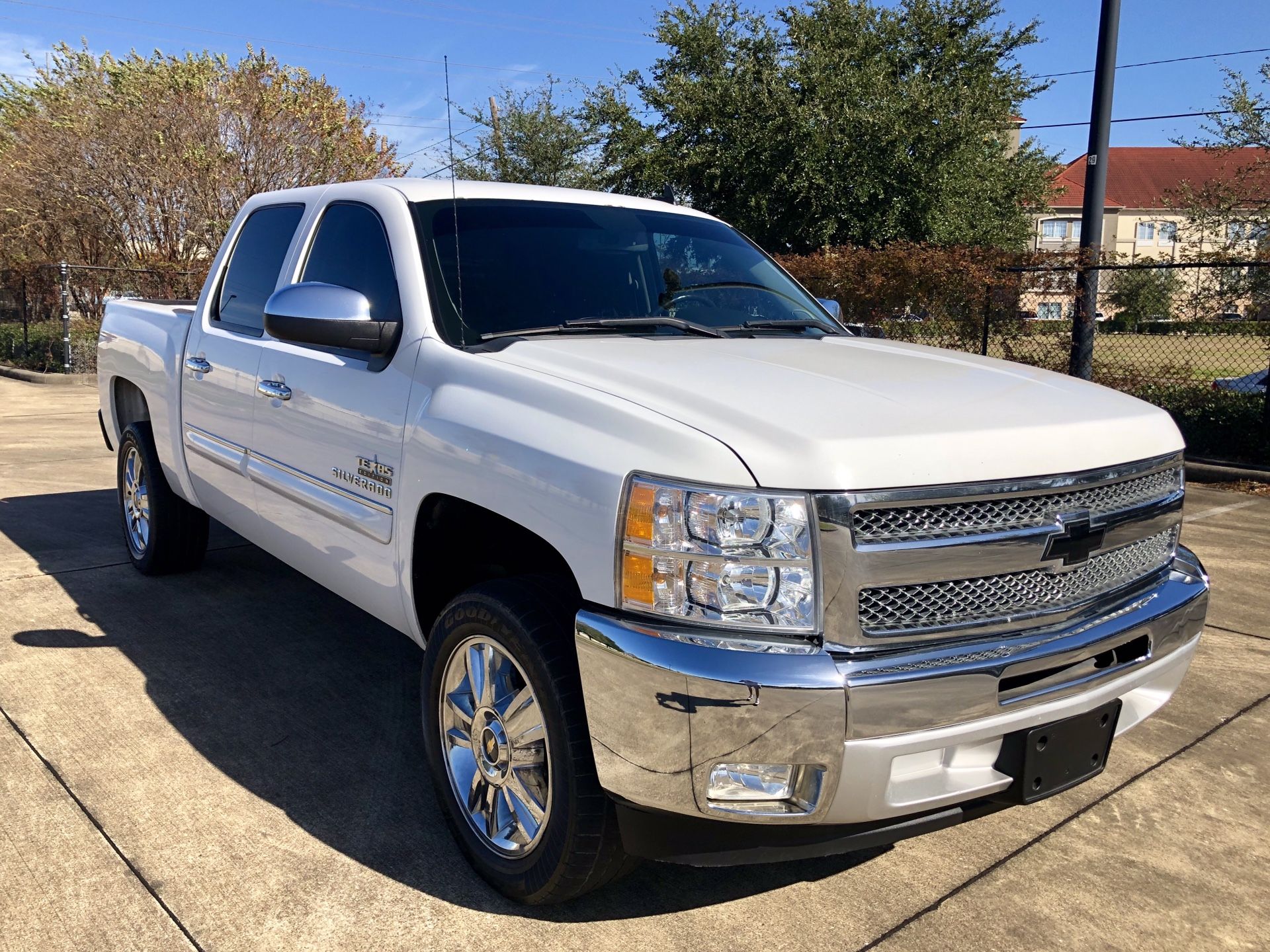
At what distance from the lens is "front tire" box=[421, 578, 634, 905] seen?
2.45 metres

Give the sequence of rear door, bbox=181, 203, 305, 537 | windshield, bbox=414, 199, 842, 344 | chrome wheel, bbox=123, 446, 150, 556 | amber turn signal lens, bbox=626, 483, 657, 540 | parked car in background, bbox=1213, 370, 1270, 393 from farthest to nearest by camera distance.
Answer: parked car in background, bbox=1213, 370, 1270, 393 → chrome wheel, bbox=123, 446, 150, 556 → rear door, bbox=181, 203, 305, 537 → windshield, bbox=414, 199, 842, 344 → amber turn signal lens, bbox=626, 483, 657, 540

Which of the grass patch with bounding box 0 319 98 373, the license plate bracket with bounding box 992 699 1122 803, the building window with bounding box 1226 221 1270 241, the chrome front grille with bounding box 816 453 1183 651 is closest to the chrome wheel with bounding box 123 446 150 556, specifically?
the chrome front grille with bounding box 816 453 1183 651

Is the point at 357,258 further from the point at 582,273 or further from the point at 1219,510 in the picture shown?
the point at 1219,510

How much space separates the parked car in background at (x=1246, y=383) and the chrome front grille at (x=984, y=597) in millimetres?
8692

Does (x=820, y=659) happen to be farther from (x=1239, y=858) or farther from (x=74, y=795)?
(x=74, y=795)

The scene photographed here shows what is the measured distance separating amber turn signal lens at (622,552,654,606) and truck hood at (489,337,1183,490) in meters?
0.19

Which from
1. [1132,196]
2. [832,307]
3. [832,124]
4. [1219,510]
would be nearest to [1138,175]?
[1132,196]

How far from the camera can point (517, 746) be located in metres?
2.67

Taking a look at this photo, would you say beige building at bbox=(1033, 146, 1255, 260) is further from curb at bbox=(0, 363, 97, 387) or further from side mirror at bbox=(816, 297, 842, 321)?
side mirror at bbox=(816, 297, 842, 321)

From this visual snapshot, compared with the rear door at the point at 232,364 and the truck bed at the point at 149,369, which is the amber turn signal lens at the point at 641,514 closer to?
the rear door at the point at 232,364

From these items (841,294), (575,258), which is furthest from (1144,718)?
(841,294)

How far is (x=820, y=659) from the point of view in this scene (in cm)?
218

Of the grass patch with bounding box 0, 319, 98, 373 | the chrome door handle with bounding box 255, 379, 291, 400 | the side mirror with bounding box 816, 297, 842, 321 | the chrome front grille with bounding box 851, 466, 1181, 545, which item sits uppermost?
the side mirror with bounding box 816, 297, 842, 321

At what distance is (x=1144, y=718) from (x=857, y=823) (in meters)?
1.01
